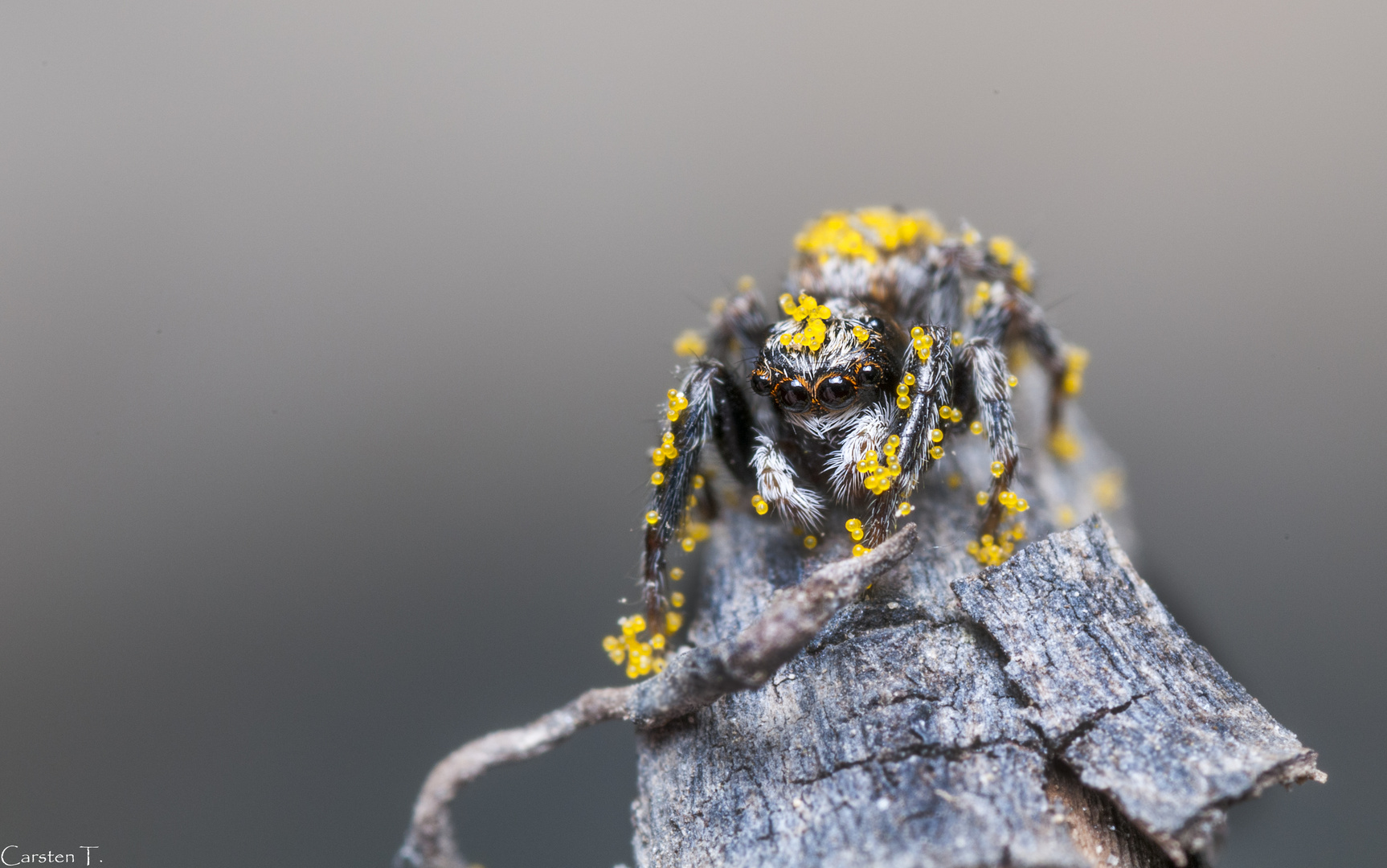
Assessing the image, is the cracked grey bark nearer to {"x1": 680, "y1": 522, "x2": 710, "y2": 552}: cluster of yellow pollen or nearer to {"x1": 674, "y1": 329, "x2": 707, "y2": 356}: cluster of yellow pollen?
{"x1": 680, "y1": 522, "x2": 710, "y2": 552}: cluster of yellow pollen

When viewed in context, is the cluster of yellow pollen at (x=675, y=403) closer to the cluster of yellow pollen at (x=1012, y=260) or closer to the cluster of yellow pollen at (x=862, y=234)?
the cluster of yellow pollen at (x=862, y=234)

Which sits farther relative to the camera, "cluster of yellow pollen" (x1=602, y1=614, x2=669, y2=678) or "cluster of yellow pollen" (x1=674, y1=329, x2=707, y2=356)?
"cluster of yellow pollen" (x1=674, y1=329, x2=707, y2=356)

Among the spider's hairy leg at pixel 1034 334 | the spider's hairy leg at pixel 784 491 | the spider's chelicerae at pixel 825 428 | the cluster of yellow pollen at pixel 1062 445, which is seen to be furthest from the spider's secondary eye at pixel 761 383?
the cluster of yellow pollen at pixel 1062 445

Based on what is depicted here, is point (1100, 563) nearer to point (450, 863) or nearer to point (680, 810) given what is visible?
point (680, 810)

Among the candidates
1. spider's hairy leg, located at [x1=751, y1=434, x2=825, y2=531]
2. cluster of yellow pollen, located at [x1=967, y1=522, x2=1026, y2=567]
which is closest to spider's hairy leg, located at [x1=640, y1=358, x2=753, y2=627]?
spider's hairy leg, located at [x1=751, y1=434, x2=825, y2=531]

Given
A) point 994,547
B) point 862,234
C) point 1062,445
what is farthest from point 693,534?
point 1062,445
